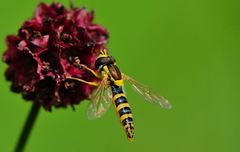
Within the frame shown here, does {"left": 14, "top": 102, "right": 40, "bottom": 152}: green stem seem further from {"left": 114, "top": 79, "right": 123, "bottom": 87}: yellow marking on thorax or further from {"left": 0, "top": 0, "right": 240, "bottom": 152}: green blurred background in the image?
{"left": 0, "top": 0, "right": 240, "bottom": 152}: green blurred background

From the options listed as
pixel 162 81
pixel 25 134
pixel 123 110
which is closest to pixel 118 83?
pixel 123 110

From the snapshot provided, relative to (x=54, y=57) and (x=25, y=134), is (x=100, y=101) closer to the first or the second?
(x=54, y=57)

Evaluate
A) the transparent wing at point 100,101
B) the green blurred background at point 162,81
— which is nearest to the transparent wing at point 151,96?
the transparent wing at point 100,101

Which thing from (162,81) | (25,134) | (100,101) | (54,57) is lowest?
(25,134)

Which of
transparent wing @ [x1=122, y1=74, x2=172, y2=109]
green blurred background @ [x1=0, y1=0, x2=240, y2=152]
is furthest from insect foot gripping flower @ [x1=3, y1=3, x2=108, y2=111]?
green blurred background @ [x1=0, y1=0, x2=240, y2=152]

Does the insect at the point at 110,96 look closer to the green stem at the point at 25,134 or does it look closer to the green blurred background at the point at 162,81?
the green stem at the point at 25,134

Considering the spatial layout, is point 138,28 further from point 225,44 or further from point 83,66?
point 83,66
